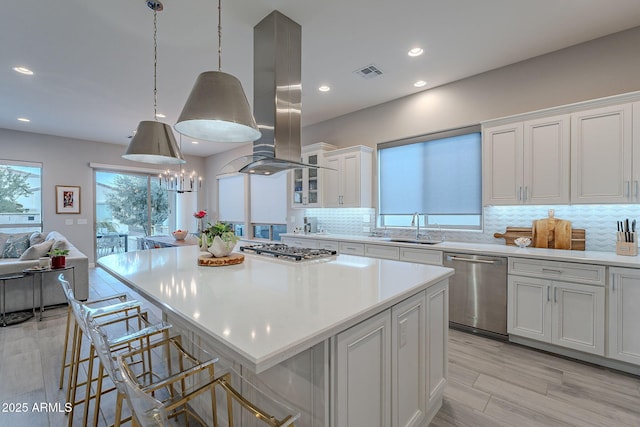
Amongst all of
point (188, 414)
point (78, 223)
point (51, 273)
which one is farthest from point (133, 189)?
point (188, 414)

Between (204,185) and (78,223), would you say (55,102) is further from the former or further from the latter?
(204,185)

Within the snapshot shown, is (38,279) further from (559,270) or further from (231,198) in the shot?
(559,270)

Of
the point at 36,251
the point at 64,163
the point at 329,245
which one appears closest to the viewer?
the point at 36,251

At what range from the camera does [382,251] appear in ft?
12.2

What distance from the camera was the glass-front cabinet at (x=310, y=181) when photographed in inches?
190

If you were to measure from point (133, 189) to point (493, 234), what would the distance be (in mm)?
8009

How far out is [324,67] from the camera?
132 inches

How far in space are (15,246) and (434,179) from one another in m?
6.68

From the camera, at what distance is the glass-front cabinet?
15.9ft

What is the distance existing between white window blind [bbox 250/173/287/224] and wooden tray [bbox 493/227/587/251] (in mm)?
3961

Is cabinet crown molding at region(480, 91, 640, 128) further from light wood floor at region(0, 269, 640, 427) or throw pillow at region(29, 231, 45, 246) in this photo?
throw pillow at region(29, 231, 45, 246)

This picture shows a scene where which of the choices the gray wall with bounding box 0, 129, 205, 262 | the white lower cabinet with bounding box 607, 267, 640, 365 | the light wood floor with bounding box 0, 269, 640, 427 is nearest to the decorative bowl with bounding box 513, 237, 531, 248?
the white lower cabinet with bounding box 607, 267, 640, 365

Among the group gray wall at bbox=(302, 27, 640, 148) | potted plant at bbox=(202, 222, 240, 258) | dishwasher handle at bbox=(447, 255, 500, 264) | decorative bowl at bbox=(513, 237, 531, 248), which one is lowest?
dishwasher handle at bbox=(447, 255, 500, 264)

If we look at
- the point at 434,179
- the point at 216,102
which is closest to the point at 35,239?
the point at 216,102
